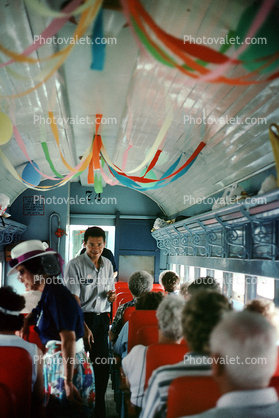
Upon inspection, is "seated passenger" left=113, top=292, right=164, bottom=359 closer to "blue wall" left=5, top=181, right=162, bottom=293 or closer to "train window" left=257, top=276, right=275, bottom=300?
"train window" left=257, top=276, right=275, bottom=300

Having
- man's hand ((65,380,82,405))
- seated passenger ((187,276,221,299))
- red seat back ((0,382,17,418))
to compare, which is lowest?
man's hand ((65,380,82,405))

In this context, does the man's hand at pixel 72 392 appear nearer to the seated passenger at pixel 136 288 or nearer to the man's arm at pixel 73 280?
the man's arm at pixel 73 280

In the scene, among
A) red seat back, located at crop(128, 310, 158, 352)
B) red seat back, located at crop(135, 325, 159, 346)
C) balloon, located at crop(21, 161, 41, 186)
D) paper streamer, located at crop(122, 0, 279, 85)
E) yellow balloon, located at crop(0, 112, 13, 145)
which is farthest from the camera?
balloon, located at crop(21, 161, 41, 186)

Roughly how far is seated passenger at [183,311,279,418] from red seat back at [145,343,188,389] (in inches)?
29.9

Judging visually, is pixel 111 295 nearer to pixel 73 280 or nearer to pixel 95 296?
pixel 95 296

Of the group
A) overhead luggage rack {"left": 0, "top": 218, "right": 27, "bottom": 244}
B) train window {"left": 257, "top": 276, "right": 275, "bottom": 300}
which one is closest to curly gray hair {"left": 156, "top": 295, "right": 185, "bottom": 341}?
train window {"left": 257, "top": 276, "right": 275, "bottom": 300}

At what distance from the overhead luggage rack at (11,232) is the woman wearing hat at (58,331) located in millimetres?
5018

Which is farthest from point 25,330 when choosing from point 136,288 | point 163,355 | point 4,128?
point 4,128

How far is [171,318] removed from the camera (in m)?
2.21

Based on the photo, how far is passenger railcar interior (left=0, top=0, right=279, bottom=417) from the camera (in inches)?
86.8

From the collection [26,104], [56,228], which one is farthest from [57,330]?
[56,228]

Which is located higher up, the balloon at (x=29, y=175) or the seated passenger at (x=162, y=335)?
the balloon at (x=29, y=175)

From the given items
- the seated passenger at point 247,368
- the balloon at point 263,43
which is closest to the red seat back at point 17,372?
the seated passenger at point 247,368

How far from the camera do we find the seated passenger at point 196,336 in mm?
1321
